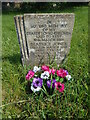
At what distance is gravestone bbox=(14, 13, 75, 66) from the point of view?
10.1ft

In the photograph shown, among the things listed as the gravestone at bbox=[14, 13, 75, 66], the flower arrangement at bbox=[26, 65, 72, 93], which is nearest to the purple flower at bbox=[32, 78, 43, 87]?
the flower arrangement at bbox=[26, 65, 72, 93]

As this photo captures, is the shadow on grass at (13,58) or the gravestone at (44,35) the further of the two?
the shadow on grass at (13,58)

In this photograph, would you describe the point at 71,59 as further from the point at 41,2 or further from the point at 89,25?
the point at 41,2

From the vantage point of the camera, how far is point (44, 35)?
327cm

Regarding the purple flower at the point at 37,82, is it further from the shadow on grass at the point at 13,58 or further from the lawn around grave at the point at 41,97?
the shadow on grass at the point at 13,58

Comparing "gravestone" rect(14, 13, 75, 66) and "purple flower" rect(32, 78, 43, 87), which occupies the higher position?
"gravestone" rect(14, 13, 75, 66)

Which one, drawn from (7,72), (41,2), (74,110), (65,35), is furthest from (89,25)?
(41,2)

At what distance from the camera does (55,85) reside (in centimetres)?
272

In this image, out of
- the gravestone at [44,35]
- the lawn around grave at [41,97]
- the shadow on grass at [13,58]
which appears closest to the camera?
the lawn around grave at [41,97]

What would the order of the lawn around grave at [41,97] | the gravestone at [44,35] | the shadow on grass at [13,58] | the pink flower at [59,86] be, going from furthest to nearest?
1. the shadow on grass at [13,58]
2. the gravestone at [44,35]
3. the pink flower at [59,86]
4. the lawn around grave at [41,97]

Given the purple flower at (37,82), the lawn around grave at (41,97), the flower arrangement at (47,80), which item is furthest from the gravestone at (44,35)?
the purple flower at (37,82)

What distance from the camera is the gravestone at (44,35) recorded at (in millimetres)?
3068

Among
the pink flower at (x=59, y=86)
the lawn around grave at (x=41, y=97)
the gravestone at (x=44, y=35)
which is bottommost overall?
the lawn around grave at (x=41, y=97)

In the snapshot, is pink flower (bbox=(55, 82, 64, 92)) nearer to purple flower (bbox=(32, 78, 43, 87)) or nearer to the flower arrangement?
the flower arrangement
